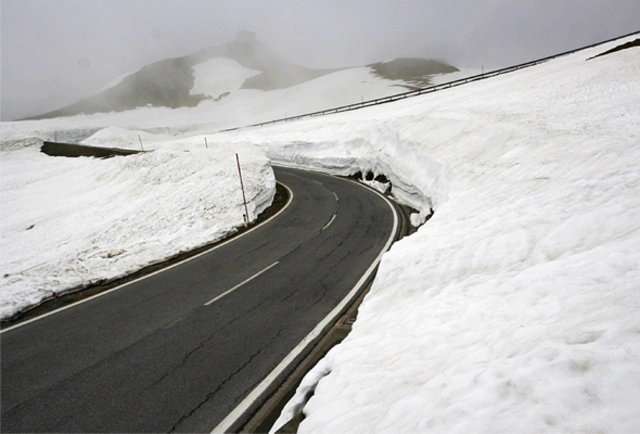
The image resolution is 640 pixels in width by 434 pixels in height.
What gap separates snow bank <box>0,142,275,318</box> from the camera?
30.9ft

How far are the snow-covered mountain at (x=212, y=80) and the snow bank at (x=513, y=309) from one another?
2951 inches

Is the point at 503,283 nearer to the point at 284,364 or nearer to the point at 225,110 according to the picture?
the point at 284,364

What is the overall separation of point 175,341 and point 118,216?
42.0 ft

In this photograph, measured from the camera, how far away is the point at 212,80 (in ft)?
372

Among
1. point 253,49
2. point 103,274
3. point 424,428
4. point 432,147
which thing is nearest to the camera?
point 424,428

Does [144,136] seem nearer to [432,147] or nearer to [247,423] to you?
[432,147]

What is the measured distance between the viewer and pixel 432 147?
16.7 metres

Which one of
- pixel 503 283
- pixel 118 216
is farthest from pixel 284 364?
pixel 118 216

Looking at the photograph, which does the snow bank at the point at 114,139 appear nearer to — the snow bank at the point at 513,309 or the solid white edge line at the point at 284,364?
the solid white edge line at the point at 284,364

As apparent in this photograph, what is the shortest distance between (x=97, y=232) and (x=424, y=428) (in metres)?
16.4

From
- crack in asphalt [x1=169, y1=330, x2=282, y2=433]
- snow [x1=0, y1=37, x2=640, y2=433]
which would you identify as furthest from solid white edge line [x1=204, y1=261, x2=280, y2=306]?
snow [x1=0, y1=37, x2=640, y2=433]

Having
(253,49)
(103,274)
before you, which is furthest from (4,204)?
(253,49)

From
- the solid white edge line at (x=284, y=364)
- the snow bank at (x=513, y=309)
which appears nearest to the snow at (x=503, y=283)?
the snow bank at (x=513, y=309)

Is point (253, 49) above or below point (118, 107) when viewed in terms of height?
above
